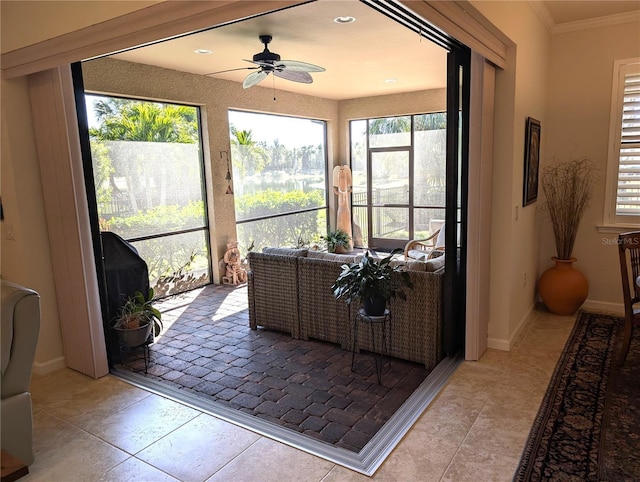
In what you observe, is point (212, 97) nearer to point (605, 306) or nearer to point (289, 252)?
point (289, 252)

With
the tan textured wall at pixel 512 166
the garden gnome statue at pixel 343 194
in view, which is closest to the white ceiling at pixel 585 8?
the tan textured wall at pixel 512 166

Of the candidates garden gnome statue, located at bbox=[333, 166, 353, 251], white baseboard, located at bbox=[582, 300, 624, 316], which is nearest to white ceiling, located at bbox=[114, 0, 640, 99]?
garden gnome statue, located at bbox=[333, 166, 353, 251]

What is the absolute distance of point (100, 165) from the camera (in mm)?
4785

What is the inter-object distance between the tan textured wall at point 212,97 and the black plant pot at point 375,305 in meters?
3.33

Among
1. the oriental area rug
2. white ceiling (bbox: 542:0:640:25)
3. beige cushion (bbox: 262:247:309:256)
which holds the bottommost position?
the oriental area rug

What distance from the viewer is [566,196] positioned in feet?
13.8

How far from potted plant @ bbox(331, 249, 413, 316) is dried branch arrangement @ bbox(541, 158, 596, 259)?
1913 mm

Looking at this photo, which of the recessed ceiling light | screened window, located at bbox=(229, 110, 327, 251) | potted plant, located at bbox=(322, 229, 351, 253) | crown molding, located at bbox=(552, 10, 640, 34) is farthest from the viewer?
potted plant, located at bbox=(322, 229, 351, 253)

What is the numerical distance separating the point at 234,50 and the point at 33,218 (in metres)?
2.46

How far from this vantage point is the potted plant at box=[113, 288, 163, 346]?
11.2 feet

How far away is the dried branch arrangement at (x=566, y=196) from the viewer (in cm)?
414

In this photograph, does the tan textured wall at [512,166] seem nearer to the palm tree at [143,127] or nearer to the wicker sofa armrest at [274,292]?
the wicker sofa armrest at [274,292]

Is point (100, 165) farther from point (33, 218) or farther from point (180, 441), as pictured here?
point (180, 441)

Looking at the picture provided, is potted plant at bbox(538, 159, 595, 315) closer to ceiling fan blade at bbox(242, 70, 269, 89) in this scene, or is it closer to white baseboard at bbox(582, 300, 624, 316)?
white baseboard at bbox(582, 300, 624, 316)
